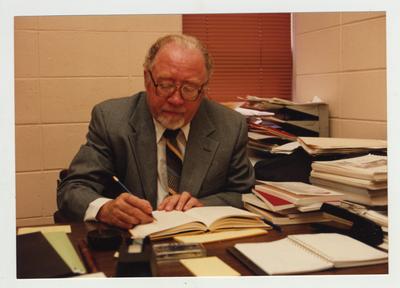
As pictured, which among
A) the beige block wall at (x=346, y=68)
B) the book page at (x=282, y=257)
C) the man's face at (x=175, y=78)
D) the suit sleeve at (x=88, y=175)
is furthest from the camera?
the beige block wall at (x=346, y=68)

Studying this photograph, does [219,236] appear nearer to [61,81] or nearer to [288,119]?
[288,119]

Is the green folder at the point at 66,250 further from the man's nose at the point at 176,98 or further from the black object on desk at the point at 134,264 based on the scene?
the man's nose at the point at 176,98

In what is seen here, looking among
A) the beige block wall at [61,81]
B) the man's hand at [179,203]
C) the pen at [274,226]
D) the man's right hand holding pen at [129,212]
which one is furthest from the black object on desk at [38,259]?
the beige block wall at [61,81]

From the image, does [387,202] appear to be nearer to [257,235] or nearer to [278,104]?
[257,235]

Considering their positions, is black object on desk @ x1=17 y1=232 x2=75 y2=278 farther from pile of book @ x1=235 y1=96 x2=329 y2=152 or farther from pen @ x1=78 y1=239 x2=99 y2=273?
pile of book @ x1=235 y1=96 x2=329 y2=152

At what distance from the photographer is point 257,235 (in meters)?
0.95

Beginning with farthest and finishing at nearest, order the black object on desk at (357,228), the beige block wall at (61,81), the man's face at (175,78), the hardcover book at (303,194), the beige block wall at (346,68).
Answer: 1. the beige block wall at (61,81)
2. the beige block wall at (346,68)
3. the man's face at (175,78)
4. the hardcover book at (303,194)
5. the black object on desk at (357,228)

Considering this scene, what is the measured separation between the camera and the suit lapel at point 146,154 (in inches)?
54.7

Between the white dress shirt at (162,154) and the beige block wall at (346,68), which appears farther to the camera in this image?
the beige block wall at (346,68)

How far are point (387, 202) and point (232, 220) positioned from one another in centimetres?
35

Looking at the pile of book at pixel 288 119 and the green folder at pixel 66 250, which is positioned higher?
the pile of book at pixel 288 119

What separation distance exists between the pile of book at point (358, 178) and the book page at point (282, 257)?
0.79 ft

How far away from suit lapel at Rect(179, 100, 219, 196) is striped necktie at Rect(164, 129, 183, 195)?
27mm

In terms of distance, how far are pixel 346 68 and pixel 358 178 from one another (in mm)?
835
